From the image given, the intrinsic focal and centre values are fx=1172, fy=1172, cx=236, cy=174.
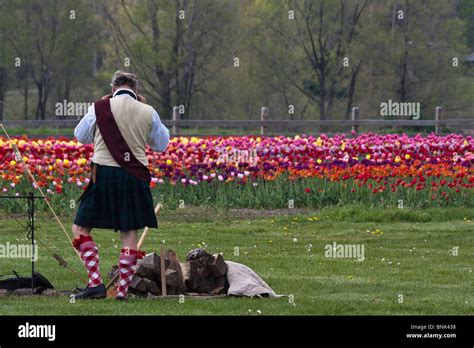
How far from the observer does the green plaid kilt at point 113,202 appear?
31.9 feet

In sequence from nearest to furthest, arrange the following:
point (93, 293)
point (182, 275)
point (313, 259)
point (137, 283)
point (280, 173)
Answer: point (93, 293) → point (137, 283) → point (182, 275) → point (313, 259) → point (280, 173)

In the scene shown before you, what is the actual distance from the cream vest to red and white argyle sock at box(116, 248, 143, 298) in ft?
2.45

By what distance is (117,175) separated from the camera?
31.9 ft

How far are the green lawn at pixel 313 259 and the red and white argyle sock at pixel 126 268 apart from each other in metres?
0.15

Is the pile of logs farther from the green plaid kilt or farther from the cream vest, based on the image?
the cream vest

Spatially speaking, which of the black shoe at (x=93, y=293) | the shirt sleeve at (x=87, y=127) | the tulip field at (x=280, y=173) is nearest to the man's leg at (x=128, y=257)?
the black shoe at (x=93, y=293)

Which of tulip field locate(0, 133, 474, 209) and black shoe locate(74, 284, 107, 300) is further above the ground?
tulip field locate(0, 133, 474, 209)

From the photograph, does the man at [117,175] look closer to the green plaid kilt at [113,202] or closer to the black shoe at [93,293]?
the green plaid kilt at [113,202]

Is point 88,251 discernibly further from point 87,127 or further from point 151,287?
point 87,127

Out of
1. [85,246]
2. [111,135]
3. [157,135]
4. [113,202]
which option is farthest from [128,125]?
[85,246]

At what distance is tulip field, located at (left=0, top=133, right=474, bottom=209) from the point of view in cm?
1800

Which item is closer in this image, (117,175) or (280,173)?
(117,175)

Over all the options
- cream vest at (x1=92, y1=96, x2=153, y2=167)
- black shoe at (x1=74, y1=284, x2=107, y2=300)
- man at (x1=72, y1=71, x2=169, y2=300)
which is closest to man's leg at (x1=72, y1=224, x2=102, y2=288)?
man at (x1=72, y1=71, x2=169, y2=300)

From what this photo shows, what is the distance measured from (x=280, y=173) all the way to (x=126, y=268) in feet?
30.8
